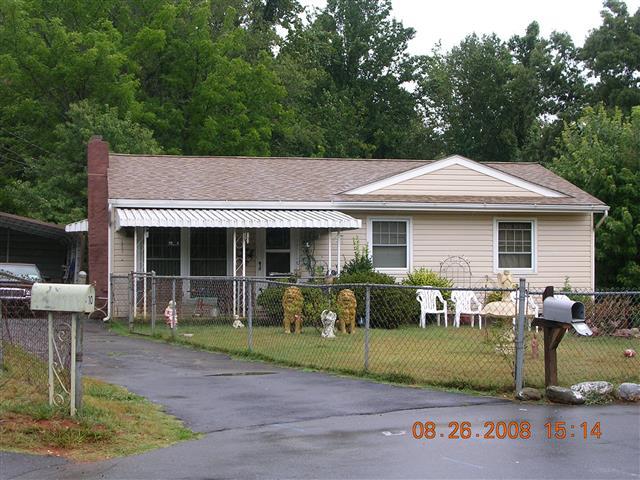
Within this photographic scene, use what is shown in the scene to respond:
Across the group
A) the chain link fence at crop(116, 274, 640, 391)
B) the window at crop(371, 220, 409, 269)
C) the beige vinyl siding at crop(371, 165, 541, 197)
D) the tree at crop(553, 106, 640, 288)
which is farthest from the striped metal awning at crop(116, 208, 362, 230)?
the tree at crop(553, 106, 640, 288)

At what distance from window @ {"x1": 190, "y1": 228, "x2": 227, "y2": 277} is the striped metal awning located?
0.88 meters

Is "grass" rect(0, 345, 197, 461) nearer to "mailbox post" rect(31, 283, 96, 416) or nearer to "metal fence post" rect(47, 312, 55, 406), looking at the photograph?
"metal fence post" rect(47, 312, 55, 406)

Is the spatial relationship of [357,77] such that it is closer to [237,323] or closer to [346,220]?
[346,220]

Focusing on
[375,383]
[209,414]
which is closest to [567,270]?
[375,383]

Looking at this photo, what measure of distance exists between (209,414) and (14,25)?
1095 inches

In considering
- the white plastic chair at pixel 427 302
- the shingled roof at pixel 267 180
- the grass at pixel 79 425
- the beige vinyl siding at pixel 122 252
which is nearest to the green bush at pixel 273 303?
the white plastic chair at pixel 427 302

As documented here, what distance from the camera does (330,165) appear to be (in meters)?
25.8

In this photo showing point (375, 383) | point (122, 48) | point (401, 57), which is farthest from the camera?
point (401, 57)

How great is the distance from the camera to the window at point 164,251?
21.9m

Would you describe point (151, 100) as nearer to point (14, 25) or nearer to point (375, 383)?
point (14, 25)

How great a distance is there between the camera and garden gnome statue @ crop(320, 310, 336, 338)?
1591cm

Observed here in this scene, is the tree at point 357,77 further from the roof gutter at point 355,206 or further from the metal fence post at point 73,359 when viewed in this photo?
the metal fence post at point 73,359

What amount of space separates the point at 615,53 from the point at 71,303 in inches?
1626

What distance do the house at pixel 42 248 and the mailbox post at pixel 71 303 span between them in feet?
65.1
